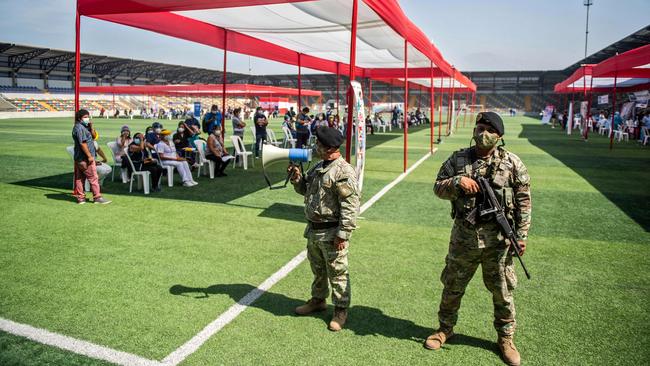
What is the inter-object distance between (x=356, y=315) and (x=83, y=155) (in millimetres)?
6758

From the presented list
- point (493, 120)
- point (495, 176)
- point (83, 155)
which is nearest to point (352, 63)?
point (493, 120)

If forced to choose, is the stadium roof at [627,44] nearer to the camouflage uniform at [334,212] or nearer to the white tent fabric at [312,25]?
the white tent fabric at [312,25]

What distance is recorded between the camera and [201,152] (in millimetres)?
12047

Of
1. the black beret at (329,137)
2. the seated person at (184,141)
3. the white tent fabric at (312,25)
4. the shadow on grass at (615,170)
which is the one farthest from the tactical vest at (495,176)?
the seated person at (184,141)

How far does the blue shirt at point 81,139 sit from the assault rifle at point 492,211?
7566mm

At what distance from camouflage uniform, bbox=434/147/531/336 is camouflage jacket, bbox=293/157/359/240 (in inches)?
29.8

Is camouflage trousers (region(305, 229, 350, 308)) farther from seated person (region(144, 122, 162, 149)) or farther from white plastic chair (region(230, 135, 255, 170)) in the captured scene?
white plastic chair (region(230, 135, 255, 170))

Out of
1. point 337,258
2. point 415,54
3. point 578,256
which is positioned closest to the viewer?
point 337,258

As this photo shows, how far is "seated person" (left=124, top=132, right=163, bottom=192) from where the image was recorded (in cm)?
998

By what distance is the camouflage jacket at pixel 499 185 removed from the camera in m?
3.42

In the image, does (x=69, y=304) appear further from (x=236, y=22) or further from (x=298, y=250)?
(x=236, y=22)

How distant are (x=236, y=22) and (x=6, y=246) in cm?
684

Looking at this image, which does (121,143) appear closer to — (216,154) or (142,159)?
(142,159)

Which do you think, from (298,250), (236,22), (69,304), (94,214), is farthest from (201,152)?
(69,304)
